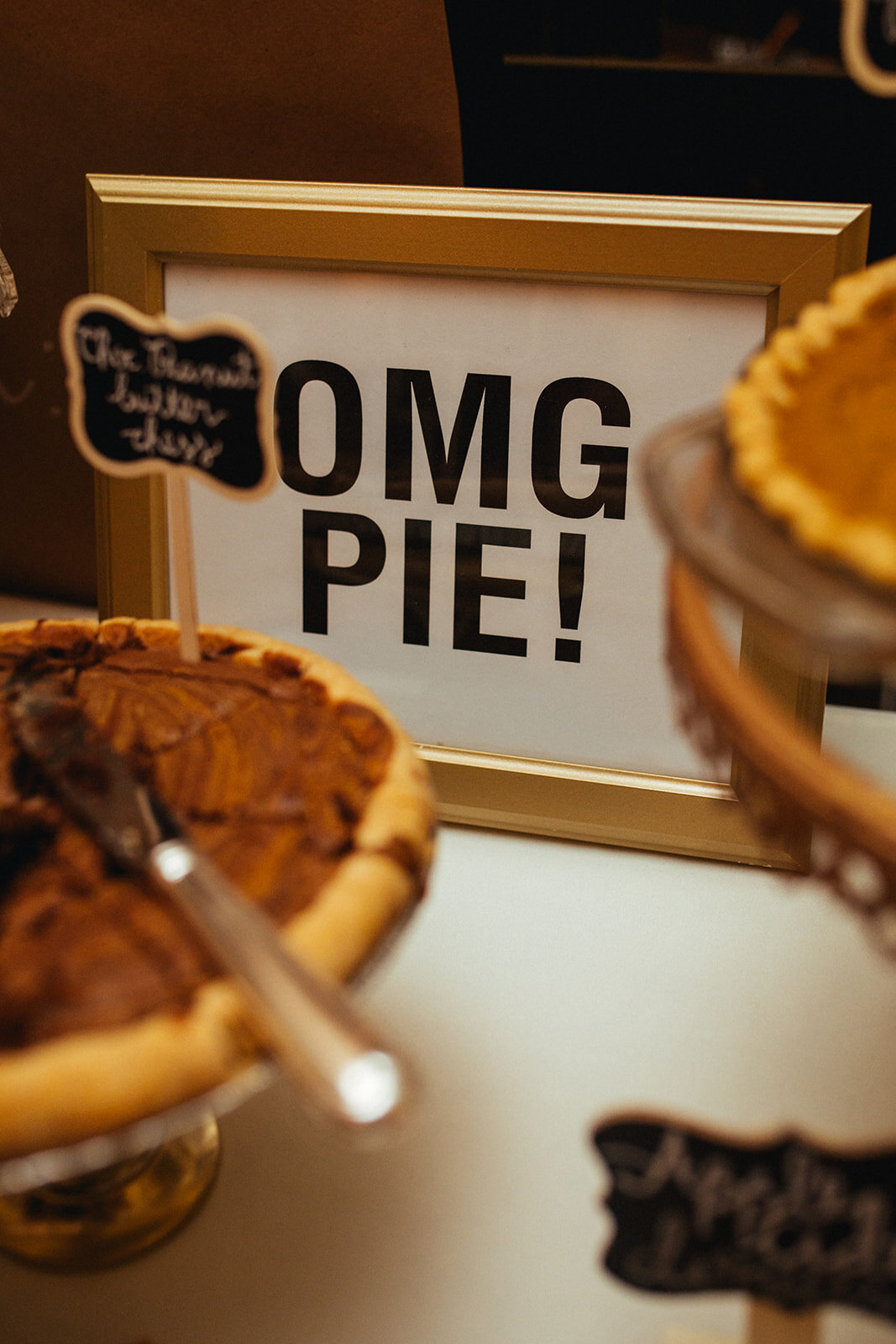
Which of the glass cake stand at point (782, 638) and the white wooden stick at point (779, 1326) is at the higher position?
the glass cake stand at point (782, 638)

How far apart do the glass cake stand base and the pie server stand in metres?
0.30

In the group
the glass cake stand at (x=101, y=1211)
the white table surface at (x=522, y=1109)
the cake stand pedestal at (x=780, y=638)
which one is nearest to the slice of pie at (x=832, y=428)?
the cake stand pedestal at (x=780, y=638)

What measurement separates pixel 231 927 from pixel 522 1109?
0.42m

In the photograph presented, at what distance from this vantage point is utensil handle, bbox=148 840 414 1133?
17.0 inches

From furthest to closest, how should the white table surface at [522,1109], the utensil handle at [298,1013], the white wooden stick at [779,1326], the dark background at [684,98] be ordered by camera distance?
the dark background at [684,98] < the white table surface at [522,1109] < the white wooden stick at [779,1326] < the utensil handle at [298,1013]

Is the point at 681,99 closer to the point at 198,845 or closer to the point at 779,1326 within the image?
the point at 198,845

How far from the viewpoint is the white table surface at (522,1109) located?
0.73 meters

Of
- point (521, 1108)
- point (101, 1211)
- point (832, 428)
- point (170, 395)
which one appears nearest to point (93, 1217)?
point (101, 1211)

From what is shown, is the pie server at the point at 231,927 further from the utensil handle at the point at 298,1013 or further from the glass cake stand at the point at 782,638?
the glass cake stand at the point at 782,638

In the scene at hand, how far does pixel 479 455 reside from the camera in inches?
43.9

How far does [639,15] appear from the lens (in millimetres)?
1016

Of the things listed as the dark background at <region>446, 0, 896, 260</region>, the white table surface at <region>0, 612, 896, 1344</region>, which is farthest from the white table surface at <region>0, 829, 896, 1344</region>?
the dark background at <region>446, 0, 896, 260</region>

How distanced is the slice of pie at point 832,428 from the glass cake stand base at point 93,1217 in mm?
635

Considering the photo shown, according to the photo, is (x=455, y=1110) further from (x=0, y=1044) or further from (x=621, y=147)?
(x=621, y=147)
